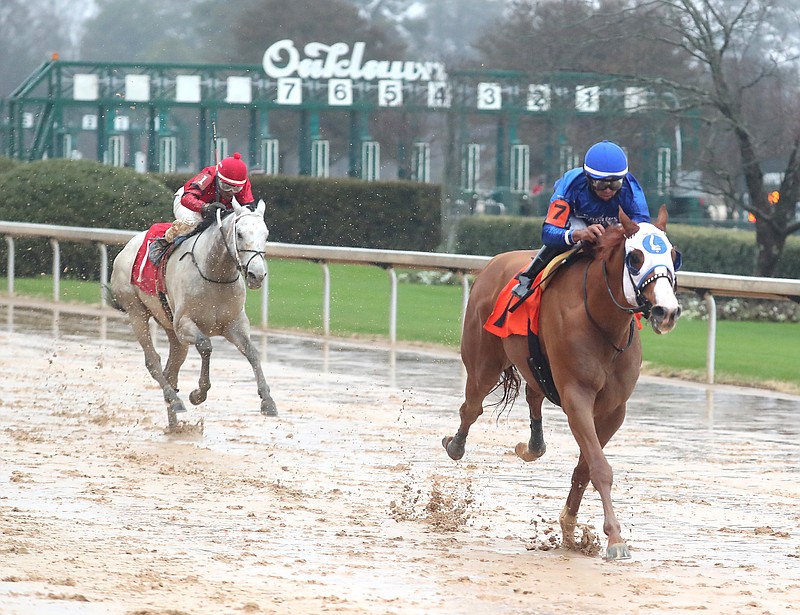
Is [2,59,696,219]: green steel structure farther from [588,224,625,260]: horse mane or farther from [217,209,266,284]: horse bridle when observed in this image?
[588,224,625,260]: horse mane

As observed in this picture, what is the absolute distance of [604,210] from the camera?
6523mm

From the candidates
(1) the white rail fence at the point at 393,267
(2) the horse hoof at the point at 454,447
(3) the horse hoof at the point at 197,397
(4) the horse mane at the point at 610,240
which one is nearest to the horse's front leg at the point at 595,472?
(4) the horse mane at the point at 610,240

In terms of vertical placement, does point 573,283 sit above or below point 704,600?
above

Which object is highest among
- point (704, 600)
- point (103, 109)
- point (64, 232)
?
point (103, 109)

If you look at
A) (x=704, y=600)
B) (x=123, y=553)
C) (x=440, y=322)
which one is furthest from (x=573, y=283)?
(x=440, y=322)

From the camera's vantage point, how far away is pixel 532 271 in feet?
22.0

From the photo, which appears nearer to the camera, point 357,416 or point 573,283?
point 573,283

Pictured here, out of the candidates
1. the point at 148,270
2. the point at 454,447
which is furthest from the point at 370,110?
the point at 454,447

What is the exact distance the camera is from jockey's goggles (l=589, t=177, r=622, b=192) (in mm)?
6331

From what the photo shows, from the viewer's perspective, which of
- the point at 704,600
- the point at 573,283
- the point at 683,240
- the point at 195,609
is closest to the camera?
the point at 195,609

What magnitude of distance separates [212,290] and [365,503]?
2.68 metres

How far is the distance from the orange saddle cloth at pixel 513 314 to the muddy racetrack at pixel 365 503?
2.70 ft

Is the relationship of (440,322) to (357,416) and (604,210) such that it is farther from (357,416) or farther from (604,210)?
(604,210)

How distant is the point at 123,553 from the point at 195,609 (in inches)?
36.8
